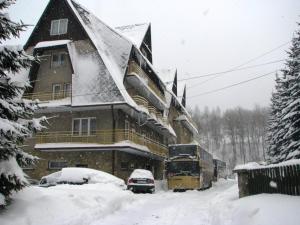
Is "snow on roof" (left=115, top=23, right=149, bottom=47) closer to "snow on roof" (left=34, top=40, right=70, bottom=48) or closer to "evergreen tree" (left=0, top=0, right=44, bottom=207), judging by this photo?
"snow on roof" (left=34, top=40, right=70, bottom=48)

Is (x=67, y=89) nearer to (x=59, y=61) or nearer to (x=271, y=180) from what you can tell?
(x=59, y=61)

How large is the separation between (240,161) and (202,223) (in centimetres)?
8660

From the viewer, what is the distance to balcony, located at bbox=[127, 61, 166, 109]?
3048 centimetres

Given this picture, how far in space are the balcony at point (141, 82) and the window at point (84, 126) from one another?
16.7 ft

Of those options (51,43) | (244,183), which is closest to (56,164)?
(51,43)

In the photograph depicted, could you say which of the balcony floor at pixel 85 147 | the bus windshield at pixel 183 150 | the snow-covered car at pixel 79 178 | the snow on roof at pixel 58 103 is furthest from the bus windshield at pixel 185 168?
the snow-covered car at pixel 79 178

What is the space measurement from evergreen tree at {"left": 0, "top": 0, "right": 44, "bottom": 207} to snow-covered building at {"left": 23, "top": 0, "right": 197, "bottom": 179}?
17081 millimetres

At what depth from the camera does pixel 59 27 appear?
3130cm

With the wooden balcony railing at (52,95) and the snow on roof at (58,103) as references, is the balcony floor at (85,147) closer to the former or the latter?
the snow on roof at (58,103)

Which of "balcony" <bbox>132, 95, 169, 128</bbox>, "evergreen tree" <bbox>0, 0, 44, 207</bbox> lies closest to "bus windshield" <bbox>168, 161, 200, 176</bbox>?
"balcony" <bbox>132, 95, 169, 128</bbox>

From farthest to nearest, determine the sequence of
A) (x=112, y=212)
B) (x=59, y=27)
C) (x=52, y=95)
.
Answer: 1. (x=59, y=27)
2. (x=52, y=95)
3. (x=112, y=212)

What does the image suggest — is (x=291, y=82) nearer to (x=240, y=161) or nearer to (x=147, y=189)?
(x=147, y=189)

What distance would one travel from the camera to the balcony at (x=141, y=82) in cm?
3048

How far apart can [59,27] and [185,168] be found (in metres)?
16.2
